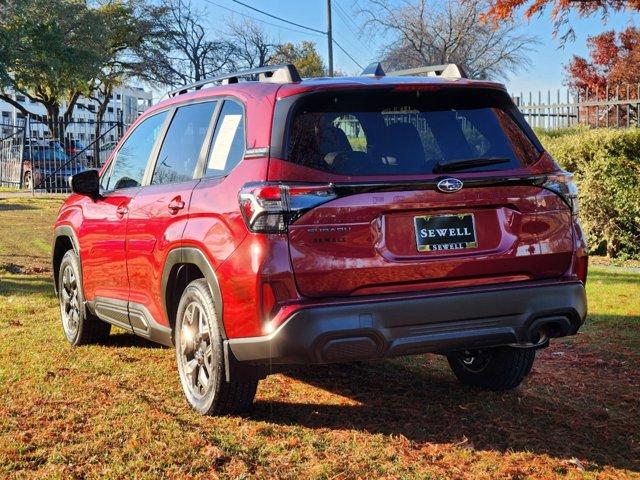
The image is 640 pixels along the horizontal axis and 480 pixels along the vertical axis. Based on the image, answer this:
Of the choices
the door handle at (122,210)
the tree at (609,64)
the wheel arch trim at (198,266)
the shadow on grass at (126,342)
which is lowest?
the shadow on grass at (126,342)

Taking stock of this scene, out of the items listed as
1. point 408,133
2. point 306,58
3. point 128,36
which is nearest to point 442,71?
point 408,133

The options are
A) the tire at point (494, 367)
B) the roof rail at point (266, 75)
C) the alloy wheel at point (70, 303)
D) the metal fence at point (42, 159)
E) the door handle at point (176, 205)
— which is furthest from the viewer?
the metal fence at point (42, 159)

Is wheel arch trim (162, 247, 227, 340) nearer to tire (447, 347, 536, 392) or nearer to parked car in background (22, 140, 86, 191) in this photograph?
tire (447, 347, 536, 392)

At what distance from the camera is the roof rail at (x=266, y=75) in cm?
420

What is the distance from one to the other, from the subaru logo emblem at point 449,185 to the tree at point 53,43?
25.7 m

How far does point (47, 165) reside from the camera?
27656 mm

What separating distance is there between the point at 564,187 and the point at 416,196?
2.93ft

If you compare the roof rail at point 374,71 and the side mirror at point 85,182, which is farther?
the side mirror at point 85,182

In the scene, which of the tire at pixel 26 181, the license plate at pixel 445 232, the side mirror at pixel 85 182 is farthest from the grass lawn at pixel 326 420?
the tire at pixel 26 181

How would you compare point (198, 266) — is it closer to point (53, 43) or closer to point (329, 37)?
point (53, 43)

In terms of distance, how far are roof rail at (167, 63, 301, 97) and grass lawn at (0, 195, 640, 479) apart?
6.10 ft

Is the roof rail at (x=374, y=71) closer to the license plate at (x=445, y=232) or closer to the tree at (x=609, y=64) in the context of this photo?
the license plate at (x=445, y=232)

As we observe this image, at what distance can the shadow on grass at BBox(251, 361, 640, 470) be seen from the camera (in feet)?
13.6

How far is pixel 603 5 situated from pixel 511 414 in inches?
407
